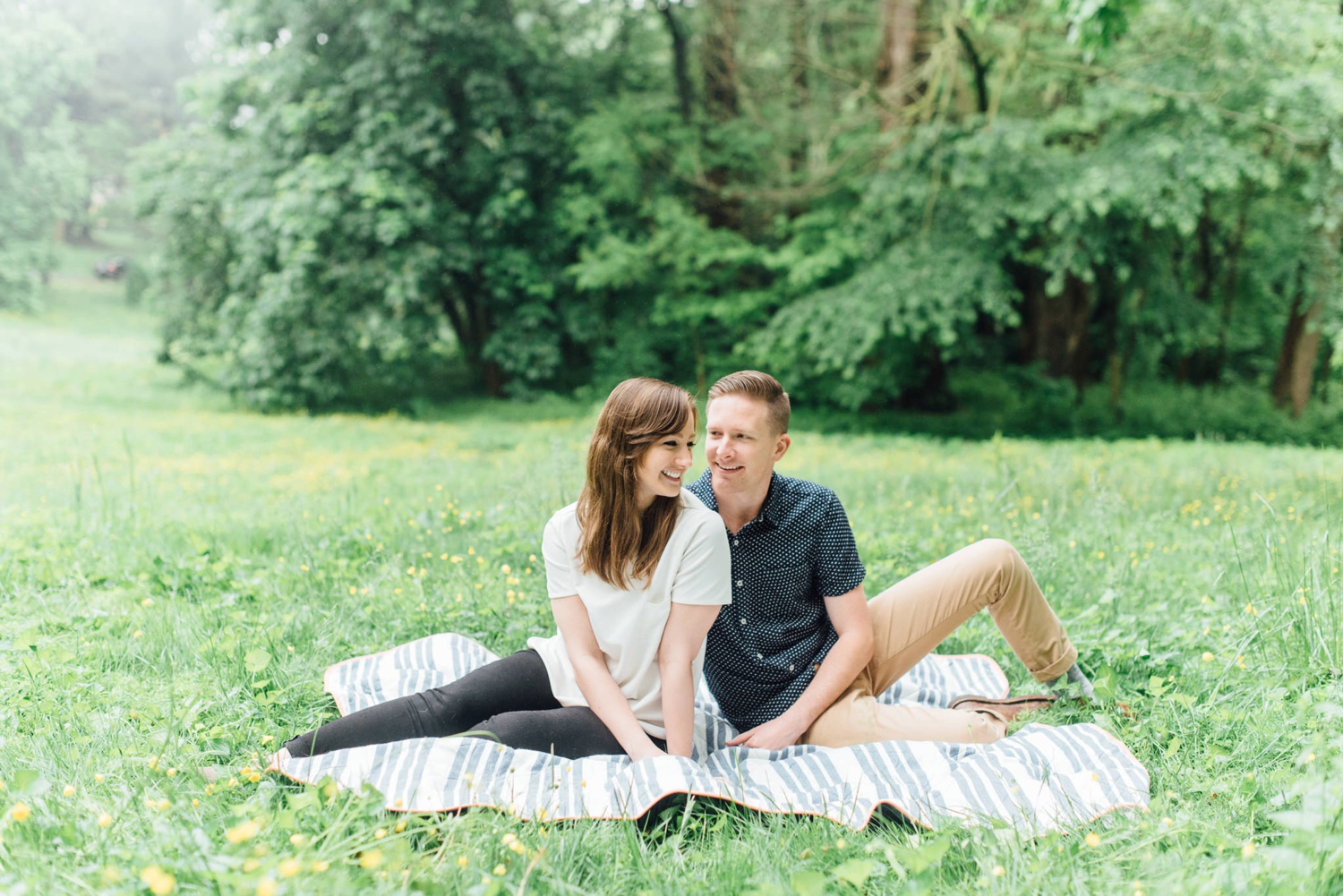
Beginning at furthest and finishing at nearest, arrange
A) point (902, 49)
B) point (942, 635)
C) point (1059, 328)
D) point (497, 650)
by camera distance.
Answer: point (1059, 328) → point (902, 49) → point (497, 650) → point (942, 635)

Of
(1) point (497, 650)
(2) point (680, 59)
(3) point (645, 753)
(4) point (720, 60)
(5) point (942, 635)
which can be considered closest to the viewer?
(3) point (645, 753)

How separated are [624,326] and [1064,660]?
1251 cm

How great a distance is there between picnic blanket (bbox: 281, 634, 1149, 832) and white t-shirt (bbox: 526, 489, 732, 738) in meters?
0.24

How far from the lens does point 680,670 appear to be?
2537mm

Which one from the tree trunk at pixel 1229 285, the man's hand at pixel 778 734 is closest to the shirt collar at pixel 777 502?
the man's hand at pixel 778 734

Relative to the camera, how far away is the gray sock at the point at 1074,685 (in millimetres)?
3057

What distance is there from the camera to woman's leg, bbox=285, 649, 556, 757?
2.50m

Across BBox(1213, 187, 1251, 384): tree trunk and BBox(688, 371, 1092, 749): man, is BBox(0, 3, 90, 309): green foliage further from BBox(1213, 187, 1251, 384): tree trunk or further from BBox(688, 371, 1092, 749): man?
BBox(1213, 187, 1251, 384): tree trunk

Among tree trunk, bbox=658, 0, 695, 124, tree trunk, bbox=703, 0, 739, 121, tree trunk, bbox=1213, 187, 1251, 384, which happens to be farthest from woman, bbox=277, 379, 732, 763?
tree trunk, bbox=1213, 187, 1251, 384

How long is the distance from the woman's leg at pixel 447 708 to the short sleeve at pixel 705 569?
0.53m

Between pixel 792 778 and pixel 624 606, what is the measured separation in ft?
2.30

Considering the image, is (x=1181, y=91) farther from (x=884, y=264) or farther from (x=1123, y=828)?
(x=1123, y=828)

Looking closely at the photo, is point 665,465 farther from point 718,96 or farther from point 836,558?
point 718,96

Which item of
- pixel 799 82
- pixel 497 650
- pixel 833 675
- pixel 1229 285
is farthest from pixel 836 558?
pixel 1229 285
